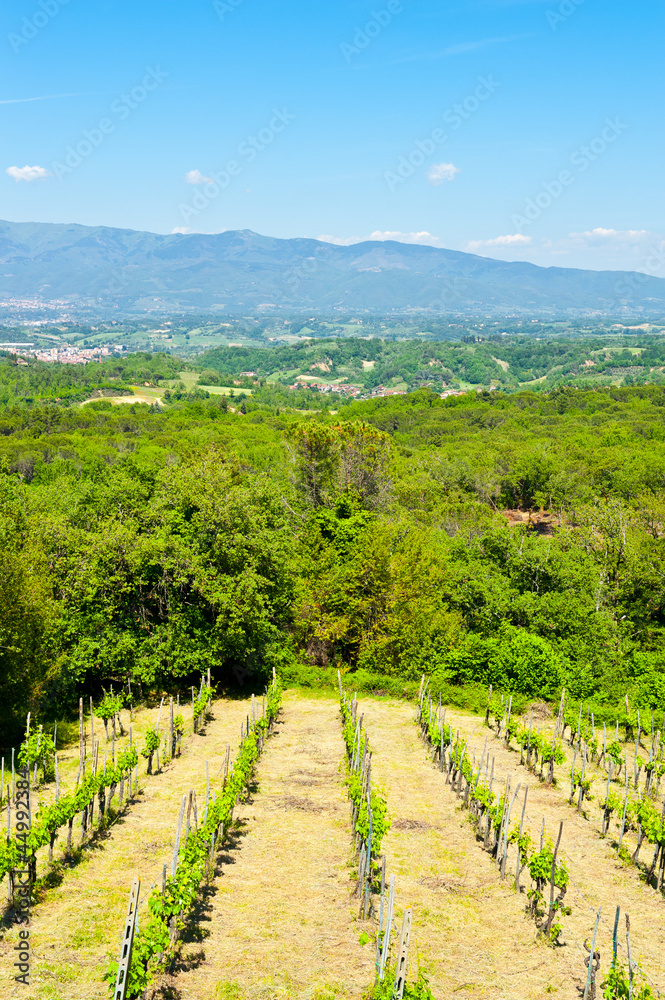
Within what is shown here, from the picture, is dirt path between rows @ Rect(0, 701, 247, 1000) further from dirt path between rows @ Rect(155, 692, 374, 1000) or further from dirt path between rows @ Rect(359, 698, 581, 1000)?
dirt path between rows @ Rect(359, 698, 581, 1000)

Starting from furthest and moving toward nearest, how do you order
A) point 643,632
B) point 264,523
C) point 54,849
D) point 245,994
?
point 643,632
point 264,523
point 54,849
point 245,994

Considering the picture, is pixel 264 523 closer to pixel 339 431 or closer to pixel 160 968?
pixel 339 431

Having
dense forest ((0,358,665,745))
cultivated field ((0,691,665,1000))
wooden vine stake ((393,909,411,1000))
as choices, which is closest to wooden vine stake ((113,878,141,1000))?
cultivated field ((0,691,665,1000))

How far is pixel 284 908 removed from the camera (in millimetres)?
11617

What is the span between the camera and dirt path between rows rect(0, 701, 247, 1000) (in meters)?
9.25

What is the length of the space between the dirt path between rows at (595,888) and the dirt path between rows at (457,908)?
0.80m

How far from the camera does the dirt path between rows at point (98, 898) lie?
9.25 meters

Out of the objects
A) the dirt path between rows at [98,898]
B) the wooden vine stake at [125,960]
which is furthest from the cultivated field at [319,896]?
the wooden vine stake at [125,960]

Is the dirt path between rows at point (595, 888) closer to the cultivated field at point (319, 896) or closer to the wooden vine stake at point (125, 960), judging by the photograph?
the cultivated field at point (319, 896)

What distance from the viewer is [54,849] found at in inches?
508

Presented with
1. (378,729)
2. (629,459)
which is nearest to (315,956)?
(378,729)

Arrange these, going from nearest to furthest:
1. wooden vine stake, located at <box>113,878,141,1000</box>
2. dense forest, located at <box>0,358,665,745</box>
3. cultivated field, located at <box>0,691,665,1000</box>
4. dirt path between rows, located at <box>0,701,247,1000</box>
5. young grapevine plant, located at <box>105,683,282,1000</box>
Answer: wooden vine stake, located at <box>113,878,141,1000</box>, young grapevine plant, located at <box>105,683,282,1000</box>, dirt path between rows, located at <box>0,701,247,1000</box>, cultivated field, located at <box>0,691,665,1000</box>, dense forest, located at <box>0,358,665,745</box>

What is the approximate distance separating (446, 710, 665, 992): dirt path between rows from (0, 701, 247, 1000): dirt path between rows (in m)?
7.64

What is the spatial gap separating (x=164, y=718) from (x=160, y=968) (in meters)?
12.9
